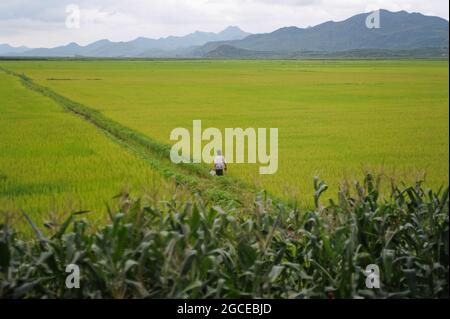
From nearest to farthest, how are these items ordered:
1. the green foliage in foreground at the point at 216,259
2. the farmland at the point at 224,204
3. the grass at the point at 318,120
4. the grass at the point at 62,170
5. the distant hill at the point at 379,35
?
the green foliage in foreground at the point at 216,259, the farmland at the point at 224,204, the grass at the point at 62,170, the grass at the point at 318,120, the distant hill at the point at 379,35

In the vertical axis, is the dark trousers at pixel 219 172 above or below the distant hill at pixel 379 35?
below

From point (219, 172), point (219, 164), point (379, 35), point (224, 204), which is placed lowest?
point (224, 204)

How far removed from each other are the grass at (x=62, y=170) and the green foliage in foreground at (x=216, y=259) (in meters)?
0.35

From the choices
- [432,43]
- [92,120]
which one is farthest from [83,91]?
[432,43]

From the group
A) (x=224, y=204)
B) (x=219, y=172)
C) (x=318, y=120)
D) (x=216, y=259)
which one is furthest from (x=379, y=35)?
(x=216, y=259)

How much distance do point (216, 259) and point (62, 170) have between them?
622 cm

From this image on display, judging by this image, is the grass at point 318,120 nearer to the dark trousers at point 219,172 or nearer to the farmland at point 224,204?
the farmland at point 224,204

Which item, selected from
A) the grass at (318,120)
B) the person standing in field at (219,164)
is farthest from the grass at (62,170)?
the grass at (318,120)

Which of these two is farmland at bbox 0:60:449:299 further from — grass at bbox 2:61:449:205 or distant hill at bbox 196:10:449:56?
distant hill at bbox 196:10:449:56

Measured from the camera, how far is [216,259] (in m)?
3.68

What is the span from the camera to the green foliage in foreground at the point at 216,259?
11.4ft

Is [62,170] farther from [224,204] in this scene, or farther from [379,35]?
[379,35]

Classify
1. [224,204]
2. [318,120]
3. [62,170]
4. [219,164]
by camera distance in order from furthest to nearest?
[318,120] → [62,170] → [219,164] → [224,204]
